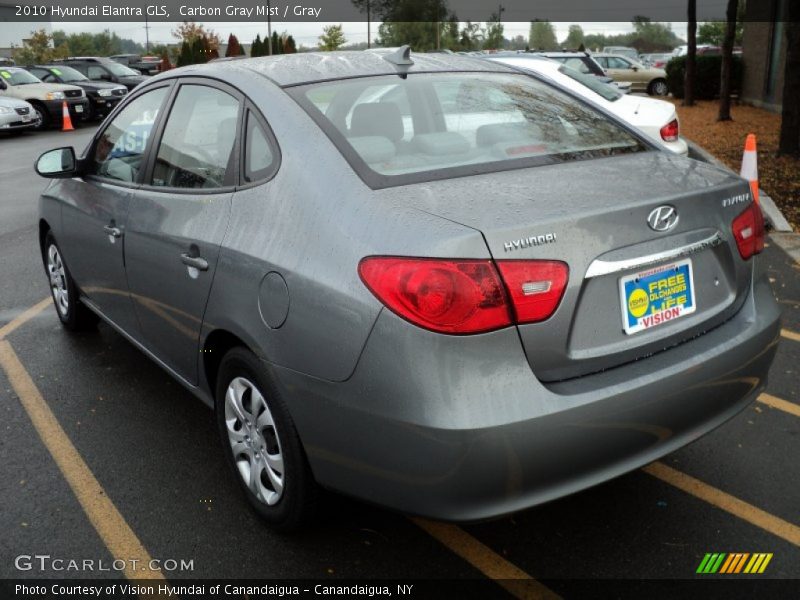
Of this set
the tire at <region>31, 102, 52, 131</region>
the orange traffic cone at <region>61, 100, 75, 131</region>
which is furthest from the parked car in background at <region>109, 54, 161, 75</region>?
the orange traffic cone at <region>61, 100, 75, 131</region>

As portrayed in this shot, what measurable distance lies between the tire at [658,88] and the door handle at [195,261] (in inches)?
1156

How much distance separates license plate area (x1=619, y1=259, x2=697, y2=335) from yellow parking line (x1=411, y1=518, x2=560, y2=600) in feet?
3.07

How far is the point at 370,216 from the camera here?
8.49 feet

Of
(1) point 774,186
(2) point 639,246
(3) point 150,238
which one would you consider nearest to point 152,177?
(3) point 150,238

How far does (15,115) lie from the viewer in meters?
20.2

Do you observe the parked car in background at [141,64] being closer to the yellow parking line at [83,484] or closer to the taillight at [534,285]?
the yellow parking line at [83,484]

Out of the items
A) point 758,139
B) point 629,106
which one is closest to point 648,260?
point 629,106

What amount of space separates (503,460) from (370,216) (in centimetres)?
85

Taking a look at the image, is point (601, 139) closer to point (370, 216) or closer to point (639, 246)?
point (639, 246)

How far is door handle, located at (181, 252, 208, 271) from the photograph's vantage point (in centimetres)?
320

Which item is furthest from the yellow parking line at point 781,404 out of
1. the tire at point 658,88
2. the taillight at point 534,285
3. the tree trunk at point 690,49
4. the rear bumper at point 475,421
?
the tire at point 658,88

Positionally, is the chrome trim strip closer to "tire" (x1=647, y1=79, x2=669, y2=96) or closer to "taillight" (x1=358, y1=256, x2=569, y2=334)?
"taillight" (x1=358, y1=256, x2=569, y2=334)

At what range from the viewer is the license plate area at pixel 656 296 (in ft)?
8.59

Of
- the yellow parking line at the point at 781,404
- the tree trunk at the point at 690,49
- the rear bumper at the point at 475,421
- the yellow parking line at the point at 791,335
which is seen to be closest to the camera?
the rear bumper at the point at 475,421
